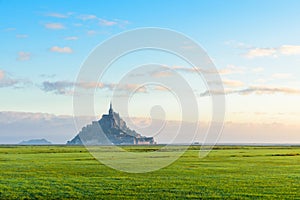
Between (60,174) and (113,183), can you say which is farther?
(60,174)

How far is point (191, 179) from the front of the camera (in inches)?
1308

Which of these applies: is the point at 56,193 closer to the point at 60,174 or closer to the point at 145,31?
the point at 60,174

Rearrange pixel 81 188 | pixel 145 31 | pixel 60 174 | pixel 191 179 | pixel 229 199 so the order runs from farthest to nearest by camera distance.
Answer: pixel 145 31, pixel 60 174, pixel 191 179, pixel 81 188, pixel 229 199

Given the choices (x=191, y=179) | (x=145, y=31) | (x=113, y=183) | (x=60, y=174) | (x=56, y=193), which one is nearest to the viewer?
(x=56, y=193)

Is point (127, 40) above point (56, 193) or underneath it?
above

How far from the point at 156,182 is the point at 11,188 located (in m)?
10.5

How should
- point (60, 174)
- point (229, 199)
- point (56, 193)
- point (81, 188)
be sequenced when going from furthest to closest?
1. point (60, 174)
2. point (81, 188)
3. point (56, 193)
4. point (229, 199)

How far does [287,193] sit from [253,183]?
4777 millimetres

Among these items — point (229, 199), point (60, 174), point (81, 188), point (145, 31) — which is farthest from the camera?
point (145, 31)

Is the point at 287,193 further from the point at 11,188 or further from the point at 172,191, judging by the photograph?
the point at 11,188

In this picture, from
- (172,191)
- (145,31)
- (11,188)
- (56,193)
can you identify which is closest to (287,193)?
(172,191)

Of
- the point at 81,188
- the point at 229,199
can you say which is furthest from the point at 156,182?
the point at 229,199

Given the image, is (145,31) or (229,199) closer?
(229,199)

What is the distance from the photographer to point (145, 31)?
1620 inches
